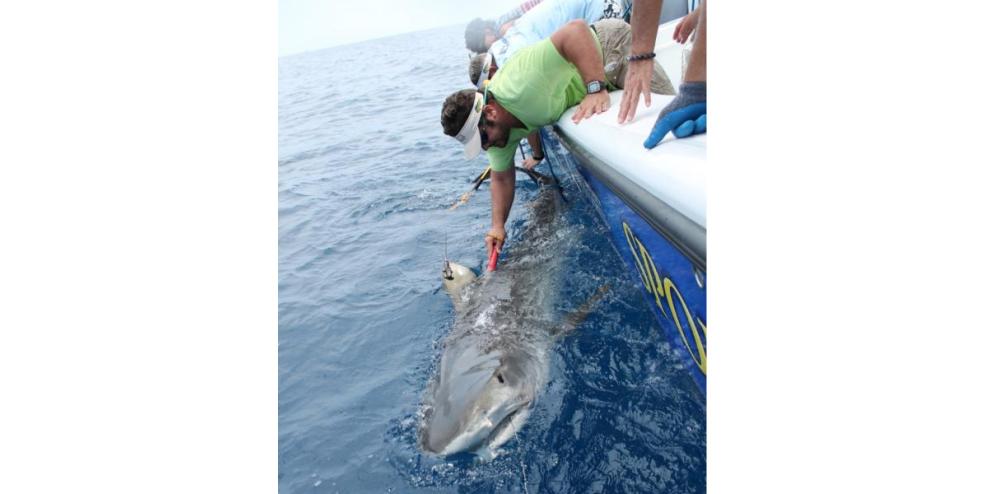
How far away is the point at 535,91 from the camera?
10.8ft

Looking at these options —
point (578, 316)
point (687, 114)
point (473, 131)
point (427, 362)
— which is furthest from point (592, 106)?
point (427, 362)

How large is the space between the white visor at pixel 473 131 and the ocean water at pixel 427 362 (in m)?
0.77

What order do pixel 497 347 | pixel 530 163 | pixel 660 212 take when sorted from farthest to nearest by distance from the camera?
pixel 530 163 < pixel 497 347 < pixel 660 212

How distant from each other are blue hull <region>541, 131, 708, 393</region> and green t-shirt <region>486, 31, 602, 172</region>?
0.73 metres

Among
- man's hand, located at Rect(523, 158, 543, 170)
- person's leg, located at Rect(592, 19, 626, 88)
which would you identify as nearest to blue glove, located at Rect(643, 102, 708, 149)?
person's leg, located at Rect(592, 19, 626, 88)

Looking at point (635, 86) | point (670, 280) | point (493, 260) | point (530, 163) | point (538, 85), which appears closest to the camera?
point (670, 280)

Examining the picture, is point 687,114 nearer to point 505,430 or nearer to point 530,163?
point 505,430

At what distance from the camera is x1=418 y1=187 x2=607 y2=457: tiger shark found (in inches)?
81.7

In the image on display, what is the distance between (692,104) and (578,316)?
1583 millimetres

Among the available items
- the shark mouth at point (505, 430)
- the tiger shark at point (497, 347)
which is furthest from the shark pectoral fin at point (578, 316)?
the shark mouth at point (505, 430)

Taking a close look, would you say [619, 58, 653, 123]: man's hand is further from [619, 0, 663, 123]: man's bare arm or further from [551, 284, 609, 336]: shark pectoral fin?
[551, 284, 609, 336]: shark pectoral fin
